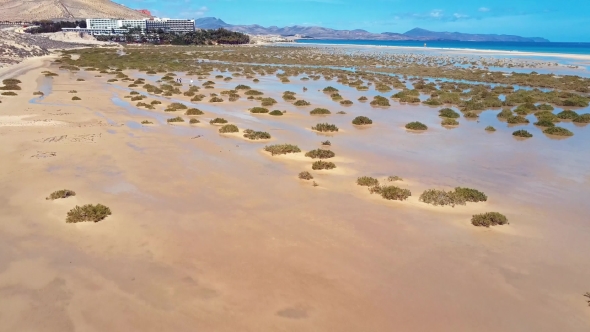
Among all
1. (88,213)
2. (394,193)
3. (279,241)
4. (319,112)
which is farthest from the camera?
(319,112)

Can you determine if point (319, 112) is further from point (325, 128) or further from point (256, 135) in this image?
point (256, 135)

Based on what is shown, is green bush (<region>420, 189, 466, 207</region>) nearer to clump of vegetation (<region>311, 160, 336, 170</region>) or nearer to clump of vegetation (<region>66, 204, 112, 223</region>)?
clump of vegetation (<region>311, 160, 336, 170</region>)

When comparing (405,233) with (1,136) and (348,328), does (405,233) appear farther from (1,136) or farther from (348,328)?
(1,136)

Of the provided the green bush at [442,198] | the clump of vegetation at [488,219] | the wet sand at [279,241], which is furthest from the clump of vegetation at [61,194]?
the clump of vegetation at [488,219]

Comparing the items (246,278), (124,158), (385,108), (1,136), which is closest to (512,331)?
(246,278)

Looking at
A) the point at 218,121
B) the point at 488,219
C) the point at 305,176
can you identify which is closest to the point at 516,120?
the point at 488,219

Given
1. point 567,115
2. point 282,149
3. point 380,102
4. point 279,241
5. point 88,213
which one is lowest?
point 279,241
